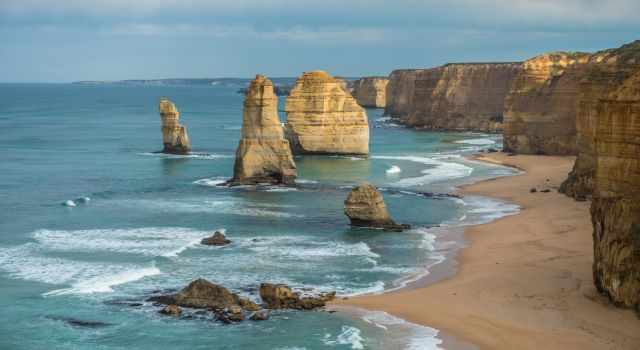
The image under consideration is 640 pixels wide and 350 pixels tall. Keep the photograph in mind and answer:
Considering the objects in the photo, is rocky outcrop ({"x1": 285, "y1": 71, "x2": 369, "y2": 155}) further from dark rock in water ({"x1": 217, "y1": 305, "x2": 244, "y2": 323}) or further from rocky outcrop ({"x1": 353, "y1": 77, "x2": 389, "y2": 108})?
rocky outcrop ({"x1": 353, "y1": 77, "x2": 389, "y2": 108})

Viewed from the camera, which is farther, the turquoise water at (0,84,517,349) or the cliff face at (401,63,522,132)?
the cliff face at (401,63,522,132)

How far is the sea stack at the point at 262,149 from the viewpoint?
2446 inches

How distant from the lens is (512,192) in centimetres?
6066

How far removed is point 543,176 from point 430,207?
16.4 m

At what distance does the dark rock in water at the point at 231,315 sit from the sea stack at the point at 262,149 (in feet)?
105

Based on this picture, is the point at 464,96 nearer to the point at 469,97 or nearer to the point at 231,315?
the point at 469,97


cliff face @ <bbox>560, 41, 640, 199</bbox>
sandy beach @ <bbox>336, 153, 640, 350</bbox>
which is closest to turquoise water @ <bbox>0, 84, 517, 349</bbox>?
sandy beach @ <bbox>336, 153, 640, 350</bbox>

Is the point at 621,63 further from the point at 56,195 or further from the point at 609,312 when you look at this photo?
the point at 56,195

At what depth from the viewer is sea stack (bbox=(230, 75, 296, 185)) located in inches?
2446

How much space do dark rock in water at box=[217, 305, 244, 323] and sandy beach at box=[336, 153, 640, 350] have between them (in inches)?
149

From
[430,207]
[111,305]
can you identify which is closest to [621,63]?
[430,207]

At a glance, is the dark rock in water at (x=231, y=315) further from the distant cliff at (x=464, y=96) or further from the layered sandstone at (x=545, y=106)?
the distant cliff at (x=464, y=96)

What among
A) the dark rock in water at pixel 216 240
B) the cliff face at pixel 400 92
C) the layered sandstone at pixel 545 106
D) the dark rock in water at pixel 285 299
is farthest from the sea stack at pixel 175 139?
the cliff face at pixel 400 92

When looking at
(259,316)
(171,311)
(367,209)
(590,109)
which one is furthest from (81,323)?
(590,109)
